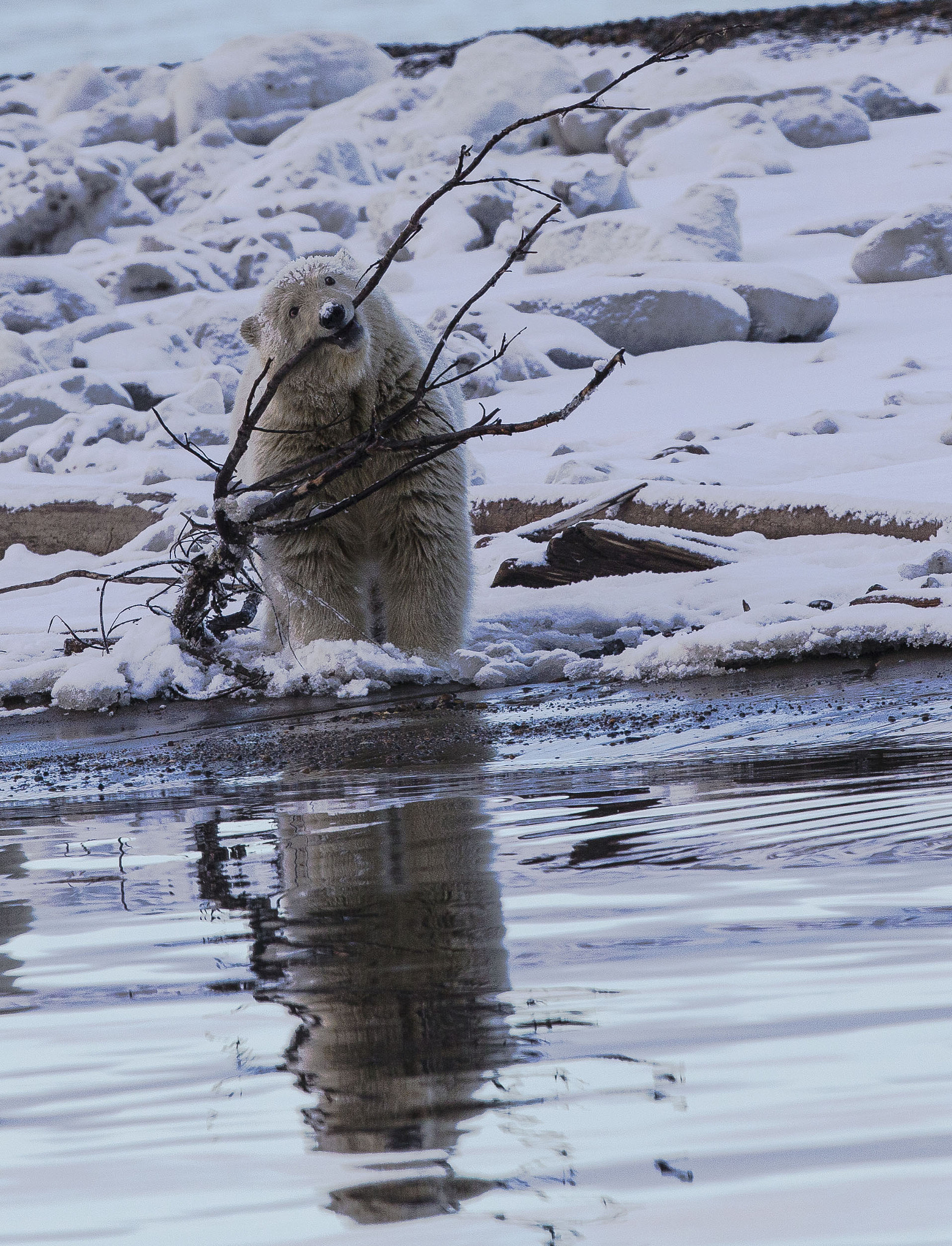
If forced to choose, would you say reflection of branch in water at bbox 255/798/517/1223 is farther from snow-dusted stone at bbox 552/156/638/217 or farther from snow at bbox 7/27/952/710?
snow-dusted stone at bbox 552/156/638/217

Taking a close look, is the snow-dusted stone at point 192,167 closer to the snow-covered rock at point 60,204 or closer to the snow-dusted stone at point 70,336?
the snow-covered rock at point 60,204

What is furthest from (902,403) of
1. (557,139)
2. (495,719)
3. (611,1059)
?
(557,139)

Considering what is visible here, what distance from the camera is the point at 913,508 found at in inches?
242

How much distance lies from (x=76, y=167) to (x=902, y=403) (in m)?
19.3

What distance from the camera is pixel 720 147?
21.5m

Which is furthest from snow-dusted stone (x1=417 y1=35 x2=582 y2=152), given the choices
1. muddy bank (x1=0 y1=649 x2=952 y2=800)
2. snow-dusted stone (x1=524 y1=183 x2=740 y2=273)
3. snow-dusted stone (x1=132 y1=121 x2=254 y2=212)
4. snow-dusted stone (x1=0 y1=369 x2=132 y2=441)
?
muddy bank (x1=0 y1=649 x2=952 y2=800)

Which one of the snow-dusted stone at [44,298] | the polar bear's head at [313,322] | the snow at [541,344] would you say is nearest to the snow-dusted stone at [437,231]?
the snow at [541,344]

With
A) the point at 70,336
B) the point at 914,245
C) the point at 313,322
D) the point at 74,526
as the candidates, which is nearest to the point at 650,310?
the point at 914,245

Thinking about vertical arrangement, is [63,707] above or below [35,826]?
below

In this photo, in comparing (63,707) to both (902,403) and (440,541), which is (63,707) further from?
(902,403)

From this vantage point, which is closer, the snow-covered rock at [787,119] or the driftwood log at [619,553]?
the driftwood log at [619,553]

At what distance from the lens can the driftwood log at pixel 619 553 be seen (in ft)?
19.9

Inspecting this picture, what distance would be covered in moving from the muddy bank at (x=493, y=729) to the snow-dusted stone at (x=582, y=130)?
21.0 meters

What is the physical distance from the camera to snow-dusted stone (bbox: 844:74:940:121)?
2298 cm
